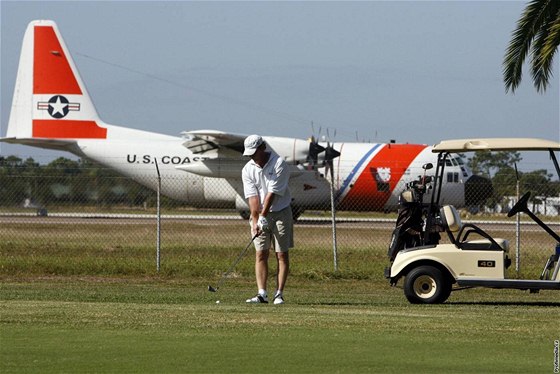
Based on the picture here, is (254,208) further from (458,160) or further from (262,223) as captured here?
(458,160)

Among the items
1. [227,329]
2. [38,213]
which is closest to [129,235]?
[38,213]

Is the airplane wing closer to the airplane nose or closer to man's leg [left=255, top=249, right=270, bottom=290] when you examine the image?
the airplane nose

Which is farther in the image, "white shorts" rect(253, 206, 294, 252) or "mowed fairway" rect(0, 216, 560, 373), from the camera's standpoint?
"white shorts" rect(253, 206, 294, 252)

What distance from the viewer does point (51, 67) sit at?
36750 mm

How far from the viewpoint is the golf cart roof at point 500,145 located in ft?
38.1

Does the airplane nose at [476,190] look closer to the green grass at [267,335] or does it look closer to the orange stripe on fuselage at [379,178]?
the orange stripe on fuselage at [379,178]

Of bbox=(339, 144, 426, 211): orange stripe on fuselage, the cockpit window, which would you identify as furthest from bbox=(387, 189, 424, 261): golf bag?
the cockpit window

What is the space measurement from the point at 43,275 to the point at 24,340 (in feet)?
28.8

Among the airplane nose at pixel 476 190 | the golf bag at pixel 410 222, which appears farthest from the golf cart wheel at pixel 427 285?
the airplane nose at pixel 476 190

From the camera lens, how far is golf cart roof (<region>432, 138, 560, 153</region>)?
38.1 feet

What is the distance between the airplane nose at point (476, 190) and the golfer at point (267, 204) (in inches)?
882

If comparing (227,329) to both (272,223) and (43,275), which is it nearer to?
(272,223)

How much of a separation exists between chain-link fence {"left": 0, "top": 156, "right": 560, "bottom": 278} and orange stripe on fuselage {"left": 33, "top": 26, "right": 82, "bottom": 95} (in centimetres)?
303

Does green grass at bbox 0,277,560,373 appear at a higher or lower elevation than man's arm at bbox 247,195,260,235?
lower
